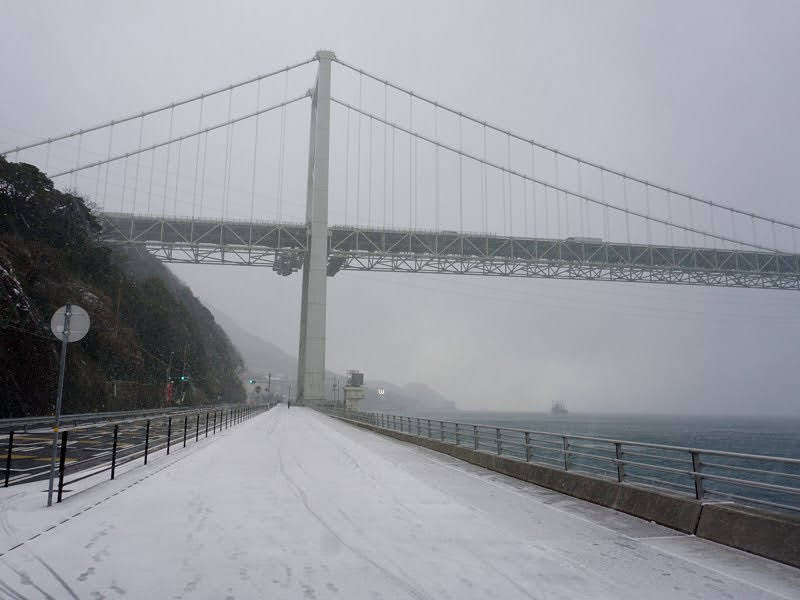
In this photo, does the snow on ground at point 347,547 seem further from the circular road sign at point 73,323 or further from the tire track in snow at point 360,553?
the circular road sign at point 73,323

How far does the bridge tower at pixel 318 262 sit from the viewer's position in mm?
57719

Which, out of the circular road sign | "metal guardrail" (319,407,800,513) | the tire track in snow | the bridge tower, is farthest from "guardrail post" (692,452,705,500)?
the bridge tower

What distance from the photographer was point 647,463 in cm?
2316

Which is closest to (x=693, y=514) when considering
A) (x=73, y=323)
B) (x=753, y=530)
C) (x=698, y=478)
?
(x=698, y=478)

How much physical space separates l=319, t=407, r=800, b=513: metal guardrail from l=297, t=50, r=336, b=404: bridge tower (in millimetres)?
4199

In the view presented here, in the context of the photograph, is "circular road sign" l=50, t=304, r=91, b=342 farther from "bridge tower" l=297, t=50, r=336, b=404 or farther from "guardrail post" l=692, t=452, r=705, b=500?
"bridge tower" l=297, t=50, r=336, b=404

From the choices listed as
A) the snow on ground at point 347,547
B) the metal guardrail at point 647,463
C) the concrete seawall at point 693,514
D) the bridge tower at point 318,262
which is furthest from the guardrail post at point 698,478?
the bridge tower at point 318,262

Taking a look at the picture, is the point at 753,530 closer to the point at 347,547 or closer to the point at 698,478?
the point at 698,478

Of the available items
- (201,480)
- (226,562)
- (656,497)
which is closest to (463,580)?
(226,562)

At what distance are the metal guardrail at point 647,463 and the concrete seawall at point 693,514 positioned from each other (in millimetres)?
200

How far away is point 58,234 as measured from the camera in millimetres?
50562

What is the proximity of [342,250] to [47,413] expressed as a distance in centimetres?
4085

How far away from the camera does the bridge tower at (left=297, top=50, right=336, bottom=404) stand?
189 feet

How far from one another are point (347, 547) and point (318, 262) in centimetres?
5438
